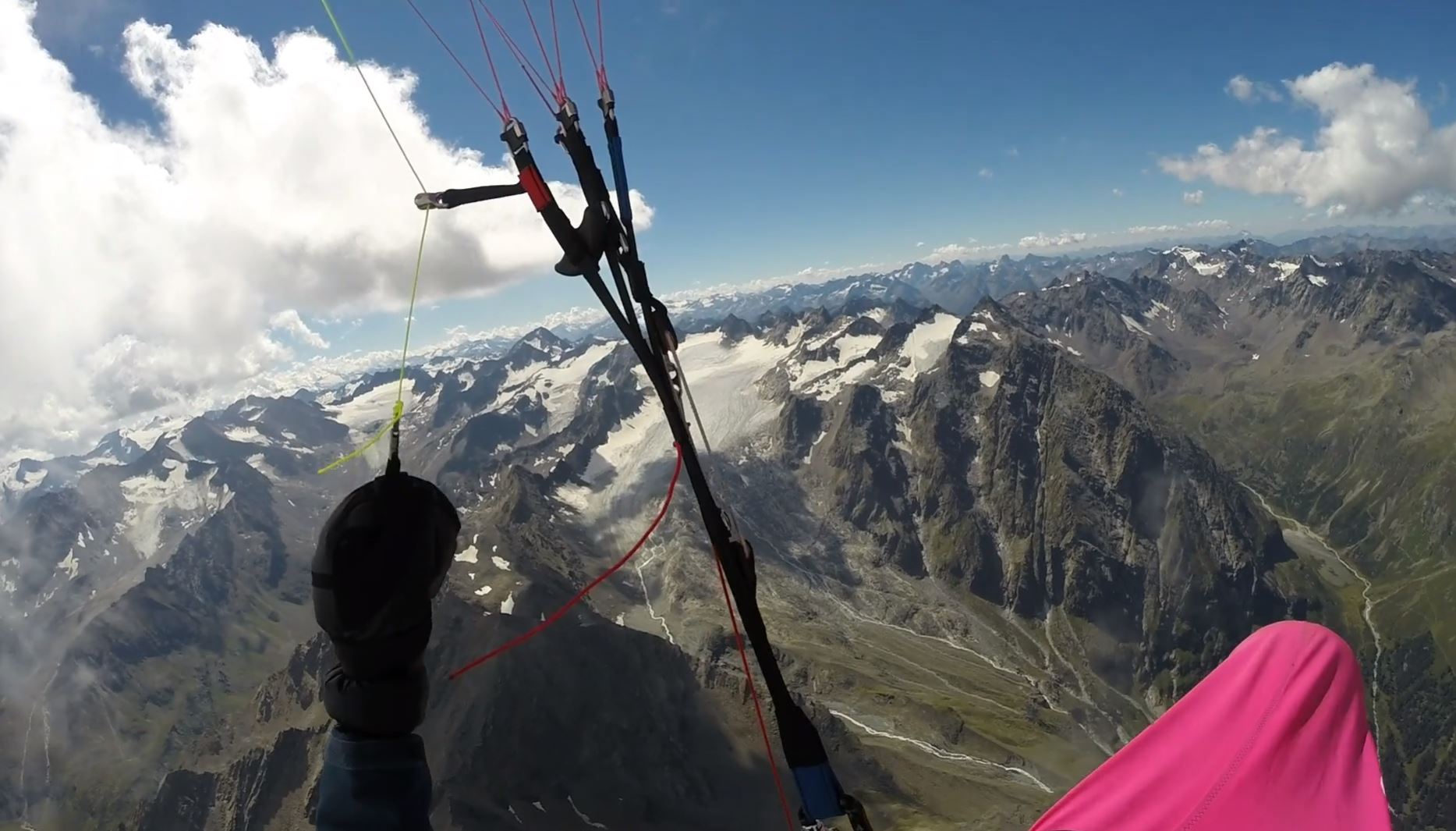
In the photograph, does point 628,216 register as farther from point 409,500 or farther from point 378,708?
point 378,708

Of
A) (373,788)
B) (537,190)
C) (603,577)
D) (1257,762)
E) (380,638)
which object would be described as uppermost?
(537,190)

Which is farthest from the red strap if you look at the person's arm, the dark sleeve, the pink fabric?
the pink fabric

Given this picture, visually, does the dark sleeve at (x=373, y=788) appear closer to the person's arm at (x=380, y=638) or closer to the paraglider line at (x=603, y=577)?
the person's arm at (x=380, y=638)

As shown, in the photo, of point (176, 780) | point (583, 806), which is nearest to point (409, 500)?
point (583, 806)

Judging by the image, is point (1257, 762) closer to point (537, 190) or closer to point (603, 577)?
point (603, 577)

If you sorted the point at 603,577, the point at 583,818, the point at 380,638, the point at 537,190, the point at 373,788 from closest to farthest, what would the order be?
the point at 373,788 → the point at 380,638 → the point at 537,190 → the point at 603,577 → the point at 583,818

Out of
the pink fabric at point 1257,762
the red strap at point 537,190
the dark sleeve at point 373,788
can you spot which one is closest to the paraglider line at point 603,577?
the dark sleeve at point 373,788

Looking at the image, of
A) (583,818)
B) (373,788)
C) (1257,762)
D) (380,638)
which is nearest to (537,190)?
(380,638)
